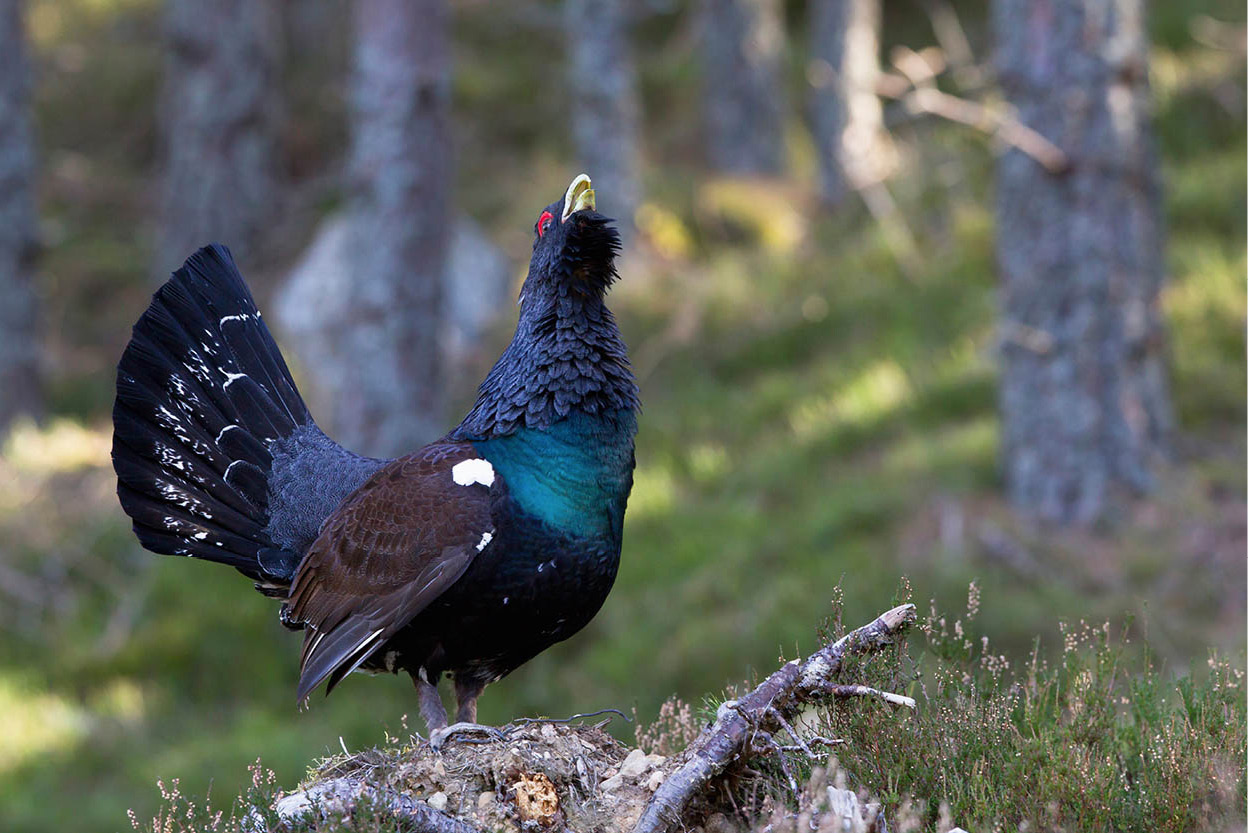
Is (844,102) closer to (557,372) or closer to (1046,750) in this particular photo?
(557,372)

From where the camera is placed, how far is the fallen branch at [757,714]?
11.2 ft

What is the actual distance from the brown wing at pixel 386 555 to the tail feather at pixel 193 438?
1.87ft

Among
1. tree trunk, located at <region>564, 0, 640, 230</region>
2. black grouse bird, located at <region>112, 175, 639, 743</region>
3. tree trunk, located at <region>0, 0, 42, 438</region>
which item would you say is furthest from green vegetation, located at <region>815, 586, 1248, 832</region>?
tree trunk, located at <region>0, 0, 42, 438</region>

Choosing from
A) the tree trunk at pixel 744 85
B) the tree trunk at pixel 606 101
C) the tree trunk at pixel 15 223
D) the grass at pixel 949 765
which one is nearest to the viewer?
the grass at pixel 949 765

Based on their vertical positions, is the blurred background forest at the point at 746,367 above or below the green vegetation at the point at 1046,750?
above

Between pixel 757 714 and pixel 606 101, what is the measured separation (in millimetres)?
9255

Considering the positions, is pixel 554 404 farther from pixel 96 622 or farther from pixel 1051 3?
pixel 96 622

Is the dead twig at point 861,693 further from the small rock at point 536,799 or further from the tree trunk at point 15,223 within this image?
the tree trunk at point 15,223

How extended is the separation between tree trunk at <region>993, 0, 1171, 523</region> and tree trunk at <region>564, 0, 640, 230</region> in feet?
16.1

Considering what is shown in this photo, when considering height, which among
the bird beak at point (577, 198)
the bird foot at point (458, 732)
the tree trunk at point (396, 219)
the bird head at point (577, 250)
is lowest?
the bird foot at point (458, 732)

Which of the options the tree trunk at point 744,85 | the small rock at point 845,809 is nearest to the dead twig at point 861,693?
the small rock at point 845,809

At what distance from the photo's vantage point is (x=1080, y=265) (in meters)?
7.41

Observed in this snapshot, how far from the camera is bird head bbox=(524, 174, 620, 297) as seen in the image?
163 inches

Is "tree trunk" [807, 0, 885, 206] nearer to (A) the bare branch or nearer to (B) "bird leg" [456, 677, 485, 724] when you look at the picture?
(A) the bare branch
